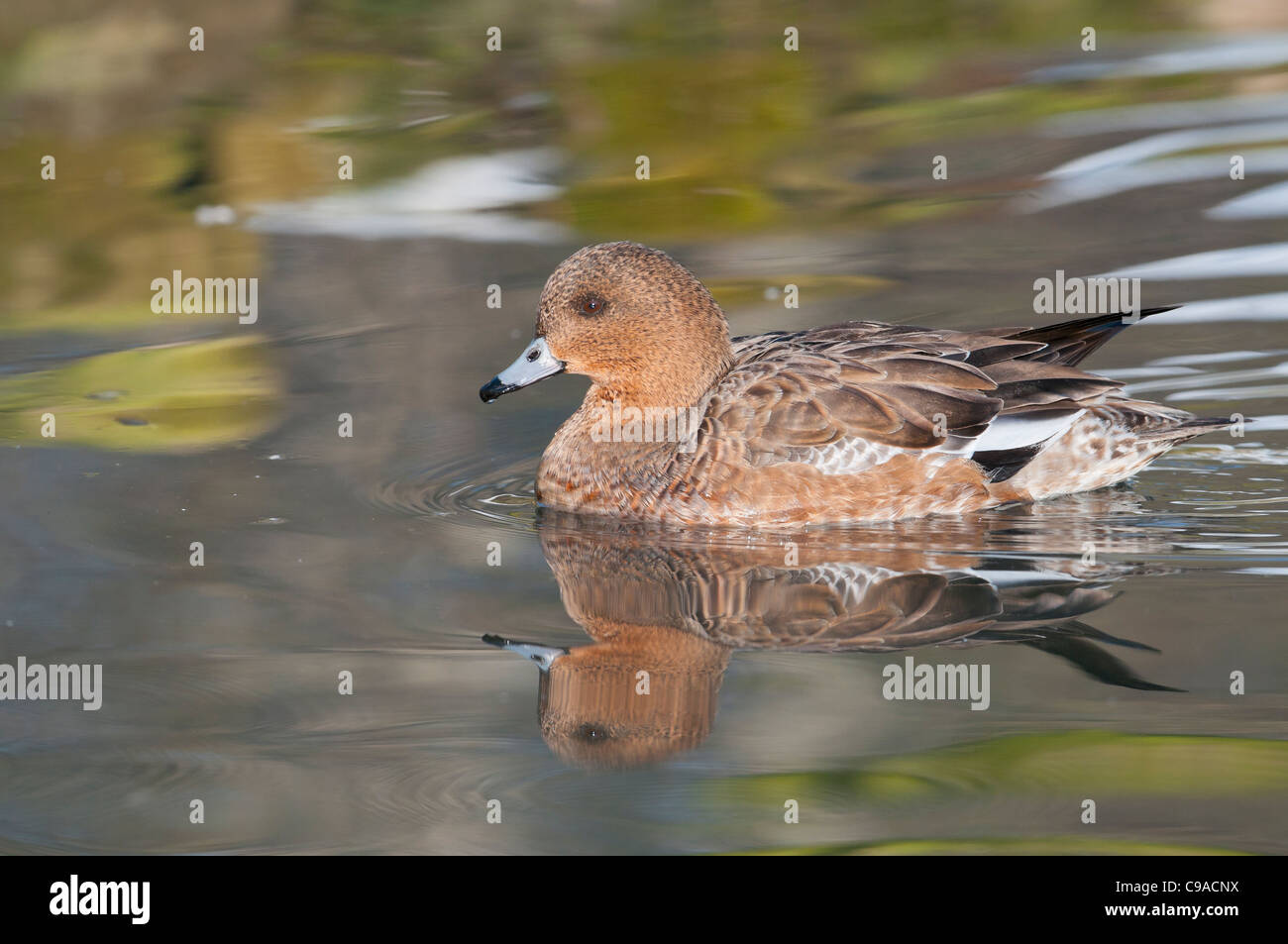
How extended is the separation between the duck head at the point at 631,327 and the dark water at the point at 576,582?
2.26 feet

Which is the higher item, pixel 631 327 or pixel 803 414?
pixel 631 327

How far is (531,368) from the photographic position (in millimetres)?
7410

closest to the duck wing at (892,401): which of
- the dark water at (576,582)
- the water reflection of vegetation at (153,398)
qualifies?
the dark water at (576,582)

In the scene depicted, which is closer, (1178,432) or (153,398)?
(1178,432)

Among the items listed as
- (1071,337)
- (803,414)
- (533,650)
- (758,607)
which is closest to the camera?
(533,650)

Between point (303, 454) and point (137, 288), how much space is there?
3.48 meters

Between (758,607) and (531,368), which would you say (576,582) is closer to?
(758,607)

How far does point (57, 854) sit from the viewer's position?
184 inches

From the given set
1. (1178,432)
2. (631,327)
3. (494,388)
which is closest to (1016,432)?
(1178,432)

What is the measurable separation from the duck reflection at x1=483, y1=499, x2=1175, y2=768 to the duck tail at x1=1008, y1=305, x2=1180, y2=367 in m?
0.88

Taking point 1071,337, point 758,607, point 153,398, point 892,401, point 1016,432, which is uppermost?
point 153,398

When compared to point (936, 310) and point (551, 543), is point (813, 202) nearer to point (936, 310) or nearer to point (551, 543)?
point (936, 310)

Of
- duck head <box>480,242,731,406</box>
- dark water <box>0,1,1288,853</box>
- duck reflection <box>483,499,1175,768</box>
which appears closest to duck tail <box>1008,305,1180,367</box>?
dark water <box>0,1,1288,853</box>

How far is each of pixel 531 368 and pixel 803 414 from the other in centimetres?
122
